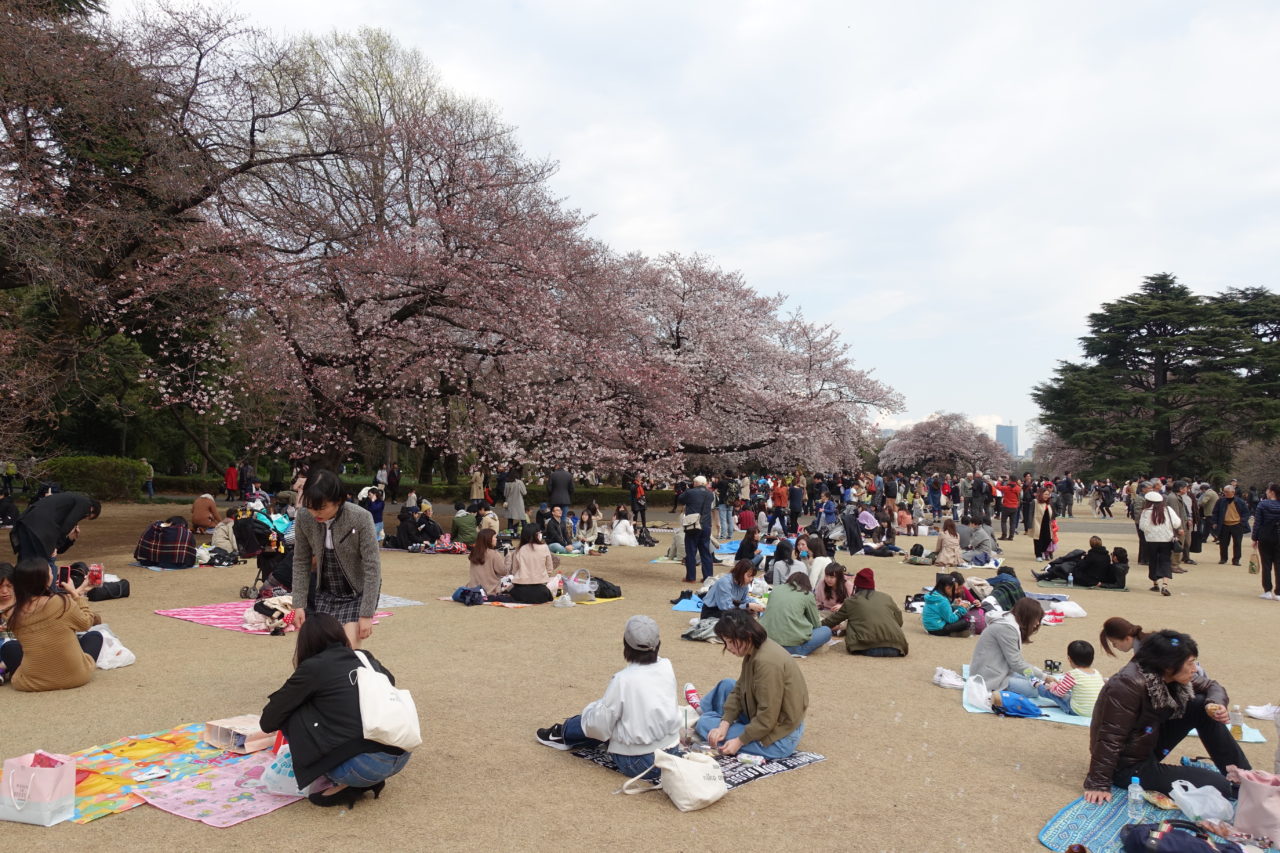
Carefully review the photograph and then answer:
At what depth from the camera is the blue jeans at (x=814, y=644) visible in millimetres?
7672

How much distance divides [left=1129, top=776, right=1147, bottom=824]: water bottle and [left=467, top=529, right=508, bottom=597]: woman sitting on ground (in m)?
7.52

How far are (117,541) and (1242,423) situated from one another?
137 feet

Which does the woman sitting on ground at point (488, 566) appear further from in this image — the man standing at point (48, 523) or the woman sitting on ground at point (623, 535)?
the woman sitting on ground at point (623, 535)

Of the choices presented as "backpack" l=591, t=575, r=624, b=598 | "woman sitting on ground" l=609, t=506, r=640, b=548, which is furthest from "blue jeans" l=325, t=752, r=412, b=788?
"woman sitting on ground" l=609, t=506, r=640, b=548

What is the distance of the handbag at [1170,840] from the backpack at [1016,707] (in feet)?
7.31

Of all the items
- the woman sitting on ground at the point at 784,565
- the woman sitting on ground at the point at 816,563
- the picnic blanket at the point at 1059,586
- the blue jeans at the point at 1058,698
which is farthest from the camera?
the picnic blanket at the point at 1059,586

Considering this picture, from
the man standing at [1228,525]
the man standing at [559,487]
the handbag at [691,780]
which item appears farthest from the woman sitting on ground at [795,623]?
the man standing at [1228,525]

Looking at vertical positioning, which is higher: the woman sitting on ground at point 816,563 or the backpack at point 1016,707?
the woman sitting on ground at point 816,563

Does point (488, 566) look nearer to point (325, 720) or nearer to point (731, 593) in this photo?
point (731, 593)

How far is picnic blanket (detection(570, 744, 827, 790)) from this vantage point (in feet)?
15.0

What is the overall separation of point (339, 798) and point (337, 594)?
115 cm

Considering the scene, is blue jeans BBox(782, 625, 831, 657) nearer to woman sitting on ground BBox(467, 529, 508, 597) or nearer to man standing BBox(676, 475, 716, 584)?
woman sitting on ground BBox(467, 529, 508, 597)

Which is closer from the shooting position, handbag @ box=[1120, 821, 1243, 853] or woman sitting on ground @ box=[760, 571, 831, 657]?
handbag @ box=[1120, 821, 1243, 853]

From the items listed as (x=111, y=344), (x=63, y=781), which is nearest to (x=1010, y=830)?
(x=63, y=781)
